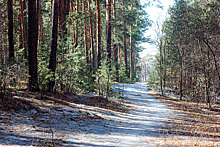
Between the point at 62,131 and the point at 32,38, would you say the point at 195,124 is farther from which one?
the point at 32,38

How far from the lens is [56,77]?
35.9 ft

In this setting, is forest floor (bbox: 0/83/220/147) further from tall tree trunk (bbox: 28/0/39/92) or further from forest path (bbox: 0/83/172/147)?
tall tree trunk (bbox: 28/0/39/92)

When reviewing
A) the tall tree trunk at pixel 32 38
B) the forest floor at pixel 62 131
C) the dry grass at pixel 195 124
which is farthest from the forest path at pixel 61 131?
the tall tree trunk at pixel 32 38

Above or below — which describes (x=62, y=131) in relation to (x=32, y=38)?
below

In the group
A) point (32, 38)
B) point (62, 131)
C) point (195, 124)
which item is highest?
point (32, 38)

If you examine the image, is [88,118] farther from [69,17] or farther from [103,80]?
[69,17]

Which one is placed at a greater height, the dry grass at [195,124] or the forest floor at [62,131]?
the forest floor at [62,131]

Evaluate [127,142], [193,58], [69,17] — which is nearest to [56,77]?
[69,17]

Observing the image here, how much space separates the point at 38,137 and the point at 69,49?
7573 millimetres

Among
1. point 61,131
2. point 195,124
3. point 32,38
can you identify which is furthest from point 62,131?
point 195,124

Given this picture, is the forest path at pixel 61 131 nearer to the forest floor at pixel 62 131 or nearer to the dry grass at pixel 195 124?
the forest floor at pixel 62 131

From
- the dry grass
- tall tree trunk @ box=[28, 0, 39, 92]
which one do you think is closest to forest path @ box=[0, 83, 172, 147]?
the dry grass

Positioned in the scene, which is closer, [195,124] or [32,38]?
[32,38]

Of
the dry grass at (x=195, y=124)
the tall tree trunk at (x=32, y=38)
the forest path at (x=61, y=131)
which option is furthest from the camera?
the tall tree trunk at (x=32, y=38)
